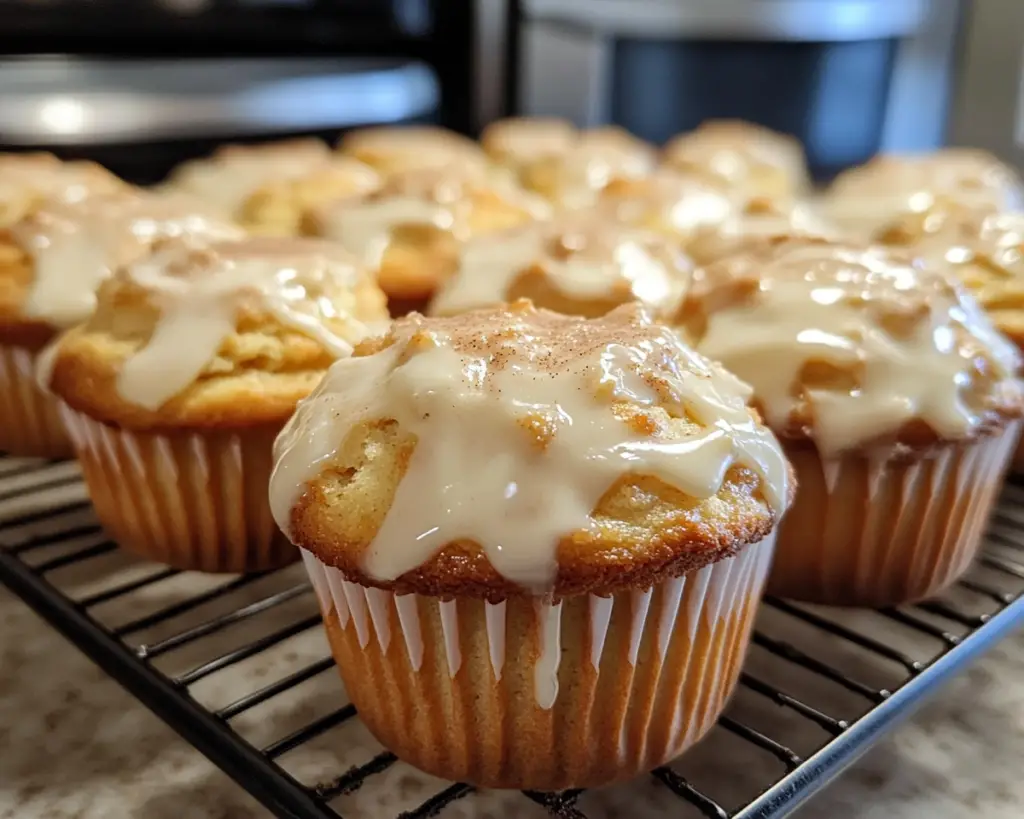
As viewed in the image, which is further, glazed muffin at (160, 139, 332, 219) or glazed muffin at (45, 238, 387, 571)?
glazed muffin at (160, 139, 332, 219)

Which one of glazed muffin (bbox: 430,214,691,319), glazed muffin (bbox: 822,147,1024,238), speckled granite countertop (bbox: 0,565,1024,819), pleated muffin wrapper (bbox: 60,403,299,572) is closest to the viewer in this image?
speckled granite countertop (bbox: 0,565,1024,819)

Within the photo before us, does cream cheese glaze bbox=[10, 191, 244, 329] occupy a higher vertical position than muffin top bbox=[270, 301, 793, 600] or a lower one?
lower

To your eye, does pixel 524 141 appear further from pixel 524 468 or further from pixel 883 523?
pixel 524 468

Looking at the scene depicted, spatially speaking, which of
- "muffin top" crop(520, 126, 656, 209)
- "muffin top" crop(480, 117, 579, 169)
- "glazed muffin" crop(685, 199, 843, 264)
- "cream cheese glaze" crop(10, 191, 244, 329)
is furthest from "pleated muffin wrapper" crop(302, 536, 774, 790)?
"muffin top" crop(480, 117, 579, 169)

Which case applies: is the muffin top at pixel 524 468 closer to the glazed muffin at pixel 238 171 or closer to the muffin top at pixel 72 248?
the muffin top at pixel 72 248

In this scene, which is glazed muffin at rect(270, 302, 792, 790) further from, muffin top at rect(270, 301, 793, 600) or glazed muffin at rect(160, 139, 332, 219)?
glazed muffin at rect(160, 139, 332, 219)

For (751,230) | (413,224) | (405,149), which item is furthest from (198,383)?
(405,149)
